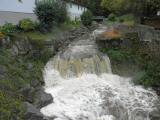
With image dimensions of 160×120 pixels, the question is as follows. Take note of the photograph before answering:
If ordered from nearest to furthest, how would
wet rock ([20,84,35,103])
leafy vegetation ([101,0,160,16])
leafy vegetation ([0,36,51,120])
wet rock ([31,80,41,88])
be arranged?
leafy vegetation ([0,36,51,120])
wet rock ([20,84,35,103])
wet rock ([31,80,41,88])
leafy vegetation ([101,0,160,16])

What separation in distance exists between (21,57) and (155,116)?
22.8 ft

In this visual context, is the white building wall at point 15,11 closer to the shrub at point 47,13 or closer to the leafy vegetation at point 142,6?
the shrub at point 47,13

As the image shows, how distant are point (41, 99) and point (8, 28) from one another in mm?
5783

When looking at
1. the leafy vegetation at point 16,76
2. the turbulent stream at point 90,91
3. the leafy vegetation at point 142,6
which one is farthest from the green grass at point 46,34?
the leafy vegetation at point 142,6

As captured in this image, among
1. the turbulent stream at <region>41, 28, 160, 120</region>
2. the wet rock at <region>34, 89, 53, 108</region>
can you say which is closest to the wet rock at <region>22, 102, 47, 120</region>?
the turbulent stream at <region>41, 28, 160, 120</region>

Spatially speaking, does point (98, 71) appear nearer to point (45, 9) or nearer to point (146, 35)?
point (146, 35)

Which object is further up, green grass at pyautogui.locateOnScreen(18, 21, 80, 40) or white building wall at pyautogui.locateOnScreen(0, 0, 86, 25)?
white building wall at pyautogui.locateOnScreen(0, 0, 86, 25)

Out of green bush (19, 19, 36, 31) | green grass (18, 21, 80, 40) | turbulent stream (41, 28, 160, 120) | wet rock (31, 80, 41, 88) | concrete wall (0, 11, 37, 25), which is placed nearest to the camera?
turbulent stream (41, 28, 160, 120)

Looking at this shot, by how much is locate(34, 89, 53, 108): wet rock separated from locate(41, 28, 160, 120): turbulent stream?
0.20 meters

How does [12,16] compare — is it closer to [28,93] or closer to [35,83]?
[35,83]

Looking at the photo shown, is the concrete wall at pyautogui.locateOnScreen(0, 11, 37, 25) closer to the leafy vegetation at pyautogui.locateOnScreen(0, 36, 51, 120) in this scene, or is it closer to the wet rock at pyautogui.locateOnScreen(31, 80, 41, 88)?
the leafy vegetation at pyautogui.locateOnScreen(0, 36, 51, 120)

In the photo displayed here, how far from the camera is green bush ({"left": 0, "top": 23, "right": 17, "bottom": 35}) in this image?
58.5 ft

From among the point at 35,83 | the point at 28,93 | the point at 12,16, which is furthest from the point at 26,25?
the point at 28,93

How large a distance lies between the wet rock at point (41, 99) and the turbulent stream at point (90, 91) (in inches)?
8.0
